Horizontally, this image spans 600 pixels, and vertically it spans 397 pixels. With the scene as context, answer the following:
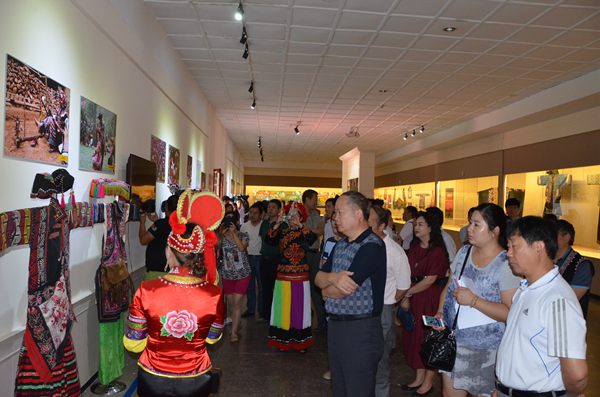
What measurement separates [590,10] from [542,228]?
181 inches

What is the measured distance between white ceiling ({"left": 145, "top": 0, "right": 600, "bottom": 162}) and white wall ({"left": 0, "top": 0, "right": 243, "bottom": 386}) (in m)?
0.85

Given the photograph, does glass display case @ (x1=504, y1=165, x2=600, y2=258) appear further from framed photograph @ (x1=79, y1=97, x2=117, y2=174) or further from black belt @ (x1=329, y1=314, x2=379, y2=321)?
framed photograph @ (x1=79, y1=97, x2=117, y2=174)

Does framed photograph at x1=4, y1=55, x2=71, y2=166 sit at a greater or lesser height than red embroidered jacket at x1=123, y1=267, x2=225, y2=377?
greater

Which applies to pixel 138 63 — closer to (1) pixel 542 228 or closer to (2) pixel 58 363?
(2) pixel 58 363

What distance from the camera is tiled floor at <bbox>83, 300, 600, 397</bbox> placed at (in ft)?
13.8

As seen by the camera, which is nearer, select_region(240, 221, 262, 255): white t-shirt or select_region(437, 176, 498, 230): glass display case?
select_region(240, 221, 262, 255): white t-shirt

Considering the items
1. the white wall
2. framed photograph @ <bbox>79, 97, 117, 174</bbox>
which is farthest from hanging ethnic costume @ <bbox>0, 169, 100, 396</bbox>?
framed photograph @ <bbox>79, 97, 117, 174</bbox>

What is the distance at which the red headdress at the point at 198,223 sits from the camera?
2383 mm

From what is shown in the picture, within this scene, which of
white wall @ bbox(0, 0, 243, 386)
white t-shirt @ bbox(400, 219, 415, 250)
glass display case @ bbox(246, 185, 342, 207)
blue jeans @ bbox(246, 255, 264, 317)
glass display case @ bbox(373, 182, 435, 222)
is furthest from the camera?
glass display case @ bbox(246, 185, 342, 207)

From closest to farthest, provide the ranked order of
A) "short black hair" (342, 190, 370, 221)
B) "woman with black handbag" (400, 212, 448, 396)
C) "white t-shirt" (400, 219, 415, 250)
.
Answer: "short black hair" (342, 190, 370, 221) → "woman with black handbag" (400, 212, 448, 396) → "white t-shirt" (400, 219, 415, 250)

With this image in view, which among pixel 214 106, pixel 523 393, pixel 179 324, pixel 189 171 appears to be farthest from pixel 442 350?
pixel 214 106

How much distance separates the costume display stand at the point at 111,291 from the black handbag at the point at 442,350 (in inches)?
96.4

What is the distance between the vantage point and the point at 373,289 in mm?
2863

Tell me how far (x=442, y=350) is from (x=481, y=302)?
389mm
